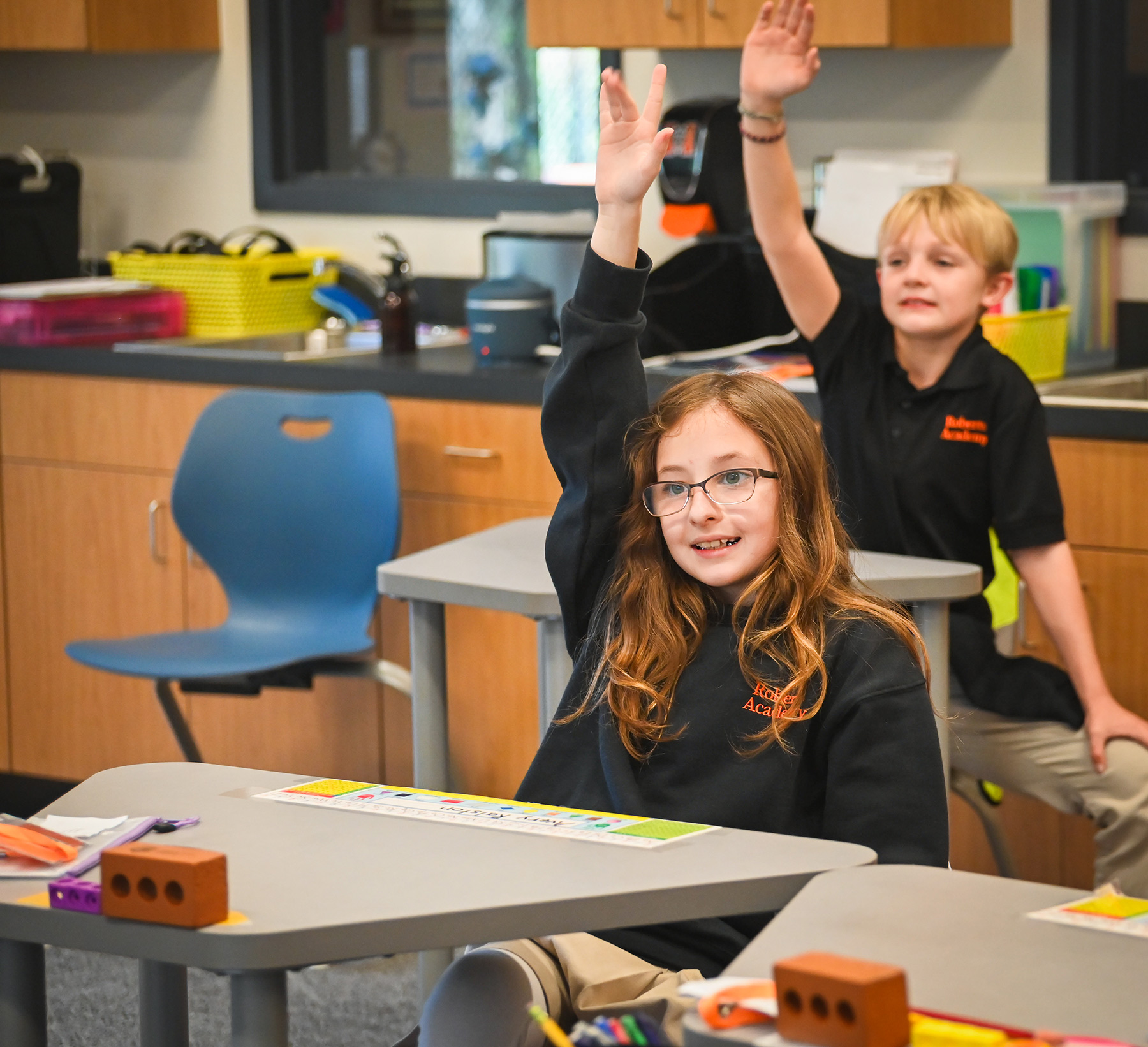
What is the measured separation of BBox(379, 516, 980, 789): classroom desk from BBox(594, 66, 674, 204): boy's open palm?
0.55m

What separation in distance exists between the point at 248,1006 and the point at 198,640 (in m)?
1.97

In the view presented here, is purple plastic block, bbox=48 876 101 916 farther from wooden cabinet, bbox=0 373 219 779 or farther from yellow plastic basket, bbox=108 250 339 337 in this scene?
yellow plastic basket, bbox=108 250 339 337

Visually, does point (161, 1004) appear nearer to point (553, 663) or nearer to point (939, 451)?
point (553, 663)

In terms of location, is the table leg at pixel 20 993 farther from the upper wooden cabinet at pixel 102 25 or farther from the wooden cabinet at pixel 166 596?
the upper wooden cabinet at pixel 102 25

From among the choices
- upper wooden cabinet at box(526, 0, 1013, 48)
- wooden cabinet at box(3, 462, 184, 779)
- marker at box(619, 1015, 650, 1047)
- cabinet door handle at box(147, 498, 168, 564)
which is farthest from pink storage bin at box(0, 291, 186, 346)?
marker at box(619, 1015, 650, 1047)

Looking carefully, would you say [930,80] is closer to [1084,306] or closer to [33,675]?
Result: [1084,306]

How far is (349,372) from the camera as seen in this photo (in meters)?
3.27

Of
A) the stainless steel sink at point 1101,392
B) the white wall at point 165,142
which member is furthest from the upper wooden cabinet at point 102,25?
the stainless steel sink at point 1101,392

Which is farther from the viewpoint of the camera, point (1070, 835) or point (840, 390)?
point (1070, 835)

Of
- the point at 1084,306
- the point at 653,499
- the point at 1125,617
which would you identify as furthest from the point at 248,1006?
the point at 1084,306

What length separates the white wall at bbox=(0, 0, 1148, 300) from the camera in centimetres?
323

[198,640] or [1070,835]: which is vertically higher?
[198,640]

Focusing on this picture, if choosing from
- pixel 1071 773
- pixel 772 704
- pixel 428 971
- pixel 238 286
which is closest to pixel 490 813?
pixel 772 704

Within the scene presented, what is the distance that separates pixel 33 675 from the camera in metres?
3.67
